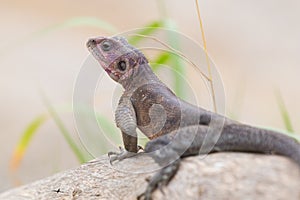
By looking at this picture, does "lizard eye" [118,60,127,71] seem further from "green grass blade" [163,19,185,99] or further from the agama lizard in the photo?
"green grass blade" [163,19,185,99]

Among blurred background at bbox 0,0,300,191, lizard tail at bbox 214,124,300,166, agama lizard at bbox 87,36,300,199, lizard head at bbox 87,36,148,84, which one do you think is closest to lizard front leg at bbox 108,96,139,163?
agama lizard at bbox 87,36,300,199

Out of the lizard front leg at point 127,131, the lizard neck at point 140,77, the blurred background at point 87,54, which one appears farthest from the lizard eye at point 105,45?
the blurred background at point 87,54

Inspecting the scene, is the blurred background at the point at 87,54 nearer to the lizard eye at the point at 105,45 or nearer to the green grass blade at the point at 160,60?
the green grass blade at the point at 160,60

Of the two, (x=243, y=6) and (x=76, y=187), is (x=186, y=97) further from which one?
(x=243, y=6)

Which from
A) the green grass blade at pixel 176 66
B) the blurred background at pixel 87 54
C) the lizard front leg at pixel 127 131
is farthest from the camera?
the blurred background at pixel 87 54

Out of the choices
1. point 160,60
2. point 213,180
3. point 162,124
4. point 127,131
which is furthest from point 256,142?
point 160,60

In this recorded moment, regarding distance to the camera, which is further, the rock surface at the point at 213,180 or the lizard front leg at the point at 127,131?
the lizard front leg at the point at 127,131

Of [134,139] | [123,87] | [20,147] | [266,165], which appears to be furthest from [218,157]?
[20,147]
